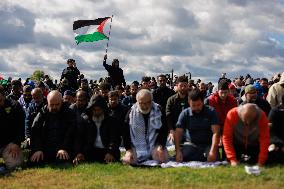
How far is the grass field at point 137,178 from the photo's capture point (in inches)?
382

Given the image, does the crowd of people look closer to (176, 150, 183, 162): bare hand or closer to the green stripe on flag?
(176, 150, 183, 162): bare hand

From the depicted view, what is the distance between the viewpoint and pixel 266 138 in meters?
10.9

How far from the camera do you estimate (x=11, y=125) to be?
13.0m

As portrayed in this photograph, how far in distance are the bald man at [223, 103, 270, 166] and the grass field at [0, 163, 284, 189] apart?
0.49 m

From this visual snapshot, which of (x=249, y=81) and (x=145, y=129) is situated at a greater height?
(x=249, y=81)

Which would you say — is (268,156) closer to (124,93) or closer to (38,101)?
(38,101)

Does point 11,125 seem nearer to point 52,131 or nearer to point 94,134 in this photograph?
point 52,131

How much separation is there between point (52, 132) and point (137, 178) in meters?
3.47

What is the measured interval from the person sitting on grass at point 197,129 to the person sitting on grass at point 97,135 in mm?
1741

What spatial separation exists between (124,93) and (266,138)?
10.3 m

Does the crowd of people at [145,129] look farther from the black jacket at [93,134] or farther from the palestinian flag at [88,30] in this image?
the palestinian flag at [88,30]

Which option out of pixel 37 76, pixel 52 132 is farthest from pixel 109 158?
pixel 37 76

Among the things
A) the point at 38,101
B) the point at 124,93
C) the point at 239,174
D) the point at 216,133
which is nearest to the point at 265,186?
the point at 239,174

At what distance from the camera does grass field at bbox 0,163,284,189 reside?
970 cm
